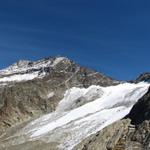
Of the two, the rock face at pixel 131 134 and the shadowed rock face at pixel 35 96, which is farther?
the shadowed rock face at pixel 35 96

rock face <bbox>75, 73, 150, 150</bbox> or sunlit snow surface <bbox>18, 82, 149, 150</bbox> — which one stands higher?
sunlit snow surface <bbox>18, 82, 149, 150</bbox>

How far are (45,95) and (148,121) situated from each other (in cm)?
10366

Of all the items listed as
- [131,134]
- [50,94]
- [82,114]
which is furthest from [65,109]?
[131,134]

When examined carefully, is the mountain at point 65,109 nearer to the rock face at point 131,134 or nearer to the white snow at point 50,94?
the white snow at point 50,94

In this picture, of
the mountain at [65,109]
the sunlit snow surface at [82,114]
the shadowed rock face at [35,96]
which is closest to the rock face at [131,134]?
the mountain at [65,109]

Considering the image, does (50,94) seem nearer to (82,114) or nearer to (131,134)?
(82,114)

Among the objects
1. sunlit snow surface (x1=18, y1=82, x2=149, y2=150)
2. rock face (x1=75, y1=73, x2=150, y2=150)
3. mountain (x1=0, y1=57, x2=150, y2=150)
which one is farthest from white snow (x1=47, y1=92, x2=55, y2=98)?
rock face (x1=75, y1=73, x2=150, y2=150)

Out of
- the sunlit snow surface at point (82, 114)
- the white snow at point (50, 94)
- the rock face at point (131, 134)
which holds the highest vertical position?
the white snow at point (50, 94)

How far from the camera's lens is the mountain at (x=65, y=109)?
104 meters

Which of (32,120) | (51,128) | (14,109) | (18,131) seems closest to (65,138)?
(51,128)

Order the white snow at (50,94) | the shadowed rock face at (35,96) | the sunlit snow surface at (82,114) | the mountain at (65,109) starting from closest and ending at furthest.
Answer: the mountain at (65,109) < the sunlit snow surface at (82,114) < the shadowed rock face at (35,96) < the white snow at (50,94)

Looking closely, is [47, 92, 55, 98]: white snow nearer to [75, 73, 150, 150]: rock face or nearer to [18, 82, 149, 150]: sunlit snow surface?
[18, 82, 149, 150]: sunlit snow surface

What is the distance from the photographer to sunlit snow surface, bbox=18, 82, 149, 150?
107m

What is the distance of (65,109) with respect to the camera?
145 m
